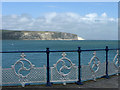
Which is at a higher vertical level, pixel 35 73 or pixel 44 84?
pixel 35 73

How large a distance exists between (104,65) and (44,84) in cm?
324

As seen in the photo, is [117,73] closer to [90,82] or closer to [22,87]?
[90,82]

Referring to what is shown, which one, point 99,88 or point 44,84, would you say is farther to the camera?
point 44,84

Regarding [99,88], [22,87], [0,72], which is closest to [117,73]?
[99,88]

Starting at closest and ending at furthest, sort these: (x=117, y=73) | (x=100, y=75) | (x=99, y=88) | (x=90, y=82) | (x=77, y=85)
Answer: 1. (x=99, y=88)
2. (x=77, y=85)
3. (x=90, y=82)
4. (x=100, y=75)
5. (x=117, y=73)

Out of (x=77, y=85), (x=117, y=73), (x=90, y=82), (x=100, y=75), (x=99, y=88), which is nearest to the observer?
(x=99, y=88)

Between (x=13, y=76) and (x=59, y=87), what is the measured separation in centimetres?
202

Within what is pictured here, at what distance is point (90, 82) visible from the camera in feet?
23.2

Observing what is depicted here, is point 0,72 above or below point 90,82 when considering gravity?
above

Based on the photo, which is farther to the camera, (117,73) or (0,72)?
(117,73)

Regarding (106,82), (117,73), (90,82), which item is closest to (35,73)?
(90,82)

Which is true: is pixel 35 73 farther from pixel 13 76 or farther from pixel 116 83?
pixel 116 83

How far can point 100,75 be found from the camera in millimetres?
7711

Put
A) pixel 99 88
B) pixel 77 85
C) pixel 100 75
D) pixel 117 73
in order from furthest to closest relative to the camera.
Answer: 1. pixel 117 73
2. pixel 100 75
3. pixel 77 85
4. pixel 99 88
